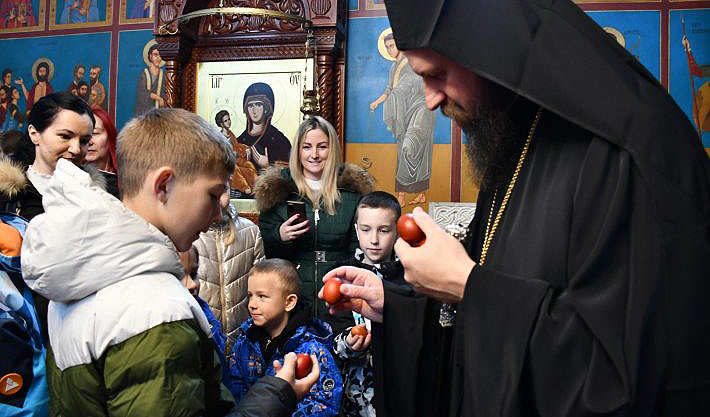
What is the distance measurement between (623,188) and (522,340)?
0.39 meters

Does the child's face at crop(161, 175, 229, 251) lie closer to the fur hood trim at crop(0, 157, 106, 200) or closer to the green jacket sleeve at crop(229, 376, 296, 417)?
the green jacket sleeve at crop(229, 376, 296, 417)

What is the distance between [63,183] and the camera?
1478 millimetres

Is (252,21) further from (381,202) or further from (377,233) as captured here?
(377,233)

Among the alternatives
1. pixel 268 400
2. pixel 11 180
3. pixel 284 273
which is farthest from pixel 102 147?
pixel 268 400

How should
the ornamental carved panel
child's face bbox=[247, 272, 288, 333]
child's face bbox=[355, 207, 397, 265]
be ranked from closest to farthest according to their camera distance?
child's face bbox=[247, 272, 288, 333] → child's face bbox=[355, 207, 397, 265] → the ornamental carved panel

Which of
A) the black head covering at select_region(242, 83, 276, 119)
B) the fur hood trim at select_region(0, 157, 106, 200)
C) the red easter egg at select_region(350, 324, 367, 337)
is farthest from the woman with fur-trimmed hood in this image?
the black head covering at select_region(242, 83, 276, 119)

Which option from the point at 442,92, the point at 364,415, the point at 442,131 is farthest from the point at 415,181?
the point at 442,92

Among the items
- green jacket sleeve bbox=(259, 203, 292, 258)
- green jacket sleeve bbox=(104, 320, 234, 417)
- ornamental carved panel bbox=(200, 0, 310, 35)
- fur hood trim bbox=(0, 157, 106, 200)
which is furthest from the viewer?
ornamental carved panel bbox=(200, 0, 310, 35)

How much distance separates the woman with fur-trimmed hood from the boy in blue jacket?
3.27 feet

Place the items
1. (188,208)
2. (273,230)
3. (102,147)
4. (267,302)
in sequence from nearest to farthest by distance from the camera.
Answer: (188,208) → (267,302) → (102,147) → (273,230)

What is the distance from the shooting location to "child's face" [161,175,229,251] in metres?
1.58

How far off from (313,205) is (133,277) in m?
2.97

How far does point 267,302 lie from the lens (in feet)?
10.3

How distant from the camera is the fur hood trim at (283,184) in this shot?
4.44 meters
